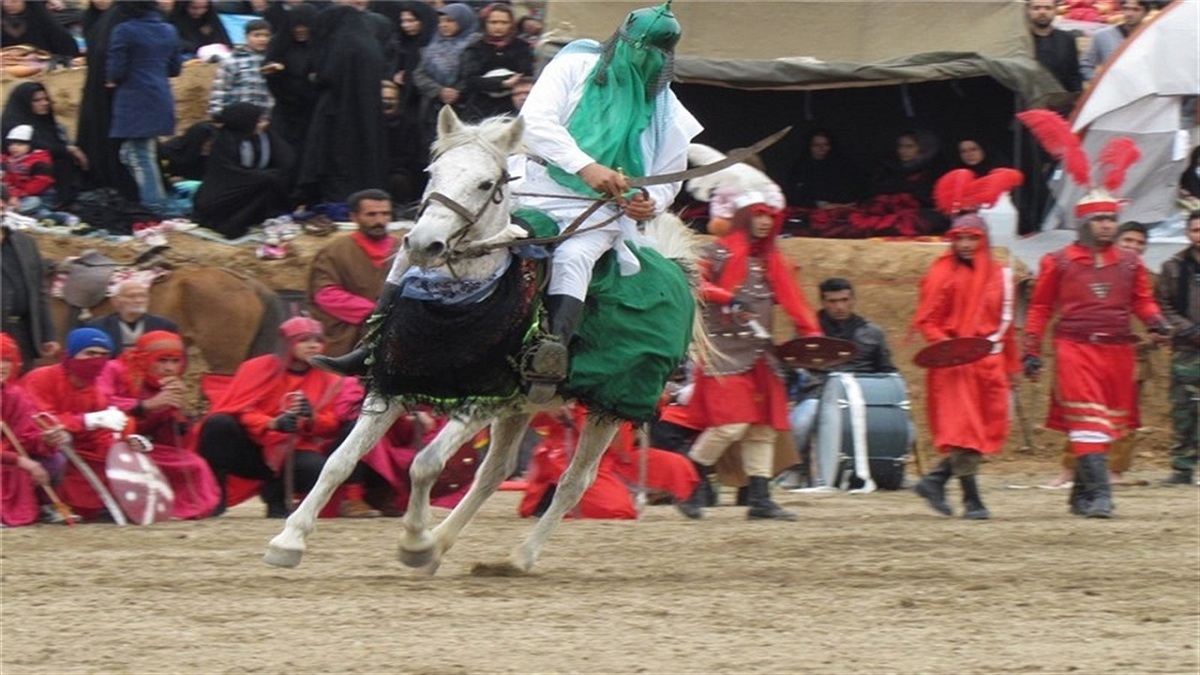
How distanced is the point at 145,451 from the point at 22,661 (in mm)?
4242

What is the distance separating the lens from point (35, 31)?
1636 cm

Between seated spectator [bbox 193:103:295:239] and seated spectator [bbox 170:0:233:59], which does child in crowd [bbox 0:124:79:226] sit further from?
seated spectator [bbox 170:0:233:59]

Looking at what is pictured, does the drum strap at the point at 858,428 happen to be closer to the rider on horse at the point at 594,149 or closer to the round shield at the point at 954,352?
the round shield at the point at 954,352

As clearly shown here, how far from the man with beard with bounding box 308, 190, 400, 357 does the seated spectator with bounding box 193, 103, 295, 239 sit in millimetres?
2041

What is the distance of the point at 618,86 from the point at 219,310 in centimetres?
642

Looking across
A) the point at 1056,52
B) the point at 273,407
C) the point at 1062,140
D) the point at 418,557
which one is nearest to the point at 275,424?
the point at 273,407

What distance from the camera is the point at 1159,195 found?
48.9ft

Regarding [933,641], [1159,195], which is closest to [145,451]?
[933,641]

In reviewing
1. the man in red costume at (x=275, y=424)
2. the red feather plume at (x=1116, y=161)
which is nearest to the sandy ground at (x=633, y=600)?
the man in red costume at (x=275, y=424)

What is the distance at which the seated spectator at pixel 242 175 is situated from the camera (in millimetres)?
14586

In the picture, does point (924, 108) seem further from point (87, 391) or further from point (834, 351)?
point (87, 391)

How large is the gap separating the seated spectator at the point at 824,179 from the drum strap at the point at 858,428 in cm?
306

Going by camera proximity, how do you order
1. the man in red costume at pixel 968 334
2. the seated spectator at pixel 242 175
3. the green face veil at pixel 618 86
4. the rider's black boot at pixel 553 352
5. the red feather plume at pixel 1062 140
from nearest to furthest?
1. the rider's black boot at pixel 553 352
2. the green face veil at pixel 618 86
3. the man in red costume at pixel 968 334
4. the red feather plume at pixel 1062 140
5. the seated spectator at pixel 242 175

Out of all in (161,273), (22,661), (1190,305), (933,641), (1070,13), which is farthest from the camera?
(1070,13)
